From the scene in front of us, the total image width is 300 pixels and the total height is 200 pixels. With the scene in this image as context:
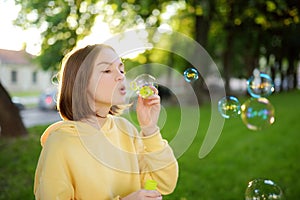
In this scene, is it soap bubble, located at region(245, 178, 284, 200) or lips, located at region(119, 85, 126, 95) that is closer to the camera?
lips, located at region(119, 85, 126, 95)

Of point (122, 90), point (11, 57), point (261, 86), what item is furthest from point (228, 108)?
point (11, 57)

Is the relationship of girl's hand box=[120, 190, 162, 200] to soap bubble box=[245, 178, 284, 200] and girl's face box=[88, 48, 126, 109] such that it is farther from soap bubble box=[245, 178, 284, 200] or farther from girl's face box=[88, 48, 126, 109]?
soap bubble box=[245, 178, 284, 200]

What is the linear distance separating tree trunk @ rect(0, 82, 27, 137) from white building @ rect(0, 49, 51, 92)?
25.3 metres

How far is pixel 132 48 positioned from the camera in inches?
69.0

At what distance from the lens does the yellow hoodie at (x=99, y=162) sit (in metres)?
1.44

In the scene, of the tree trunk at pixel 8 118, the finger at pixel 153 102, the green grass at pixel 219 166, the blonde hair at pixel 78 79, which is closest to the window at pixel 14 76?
the green grass at pixel 219 166

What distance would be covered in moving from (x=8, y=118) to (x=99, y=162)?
4.91m

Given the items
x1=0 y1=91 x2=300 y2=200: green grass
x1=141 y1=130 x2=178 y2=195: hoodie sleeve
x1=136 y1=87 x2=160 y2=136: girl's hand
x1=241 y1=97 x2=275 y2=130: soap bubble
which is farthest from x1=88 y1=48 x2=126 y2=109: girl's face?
x1=241 y1=97 x2=275 y2=130: soap bubble

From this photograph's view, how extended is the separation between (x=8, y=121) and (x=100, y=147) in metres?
4.93

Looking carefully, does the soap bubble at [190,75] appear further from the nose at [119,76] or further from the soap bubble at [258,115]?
the soap bubble at [258,115]

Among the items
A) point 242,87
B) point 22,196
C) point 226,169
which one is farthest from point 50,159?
point 242,87

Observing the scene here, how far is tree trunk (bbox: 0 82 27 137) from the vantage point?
5957 millimetres

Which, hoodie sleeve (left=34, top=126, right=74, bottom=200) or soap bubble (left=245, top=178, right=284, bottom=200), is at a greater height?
hoodie sleeve (left=34, top=126, right=74, bottom=200)

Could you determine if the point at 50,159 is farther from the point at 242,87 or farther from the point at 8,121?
the point at 242,87
